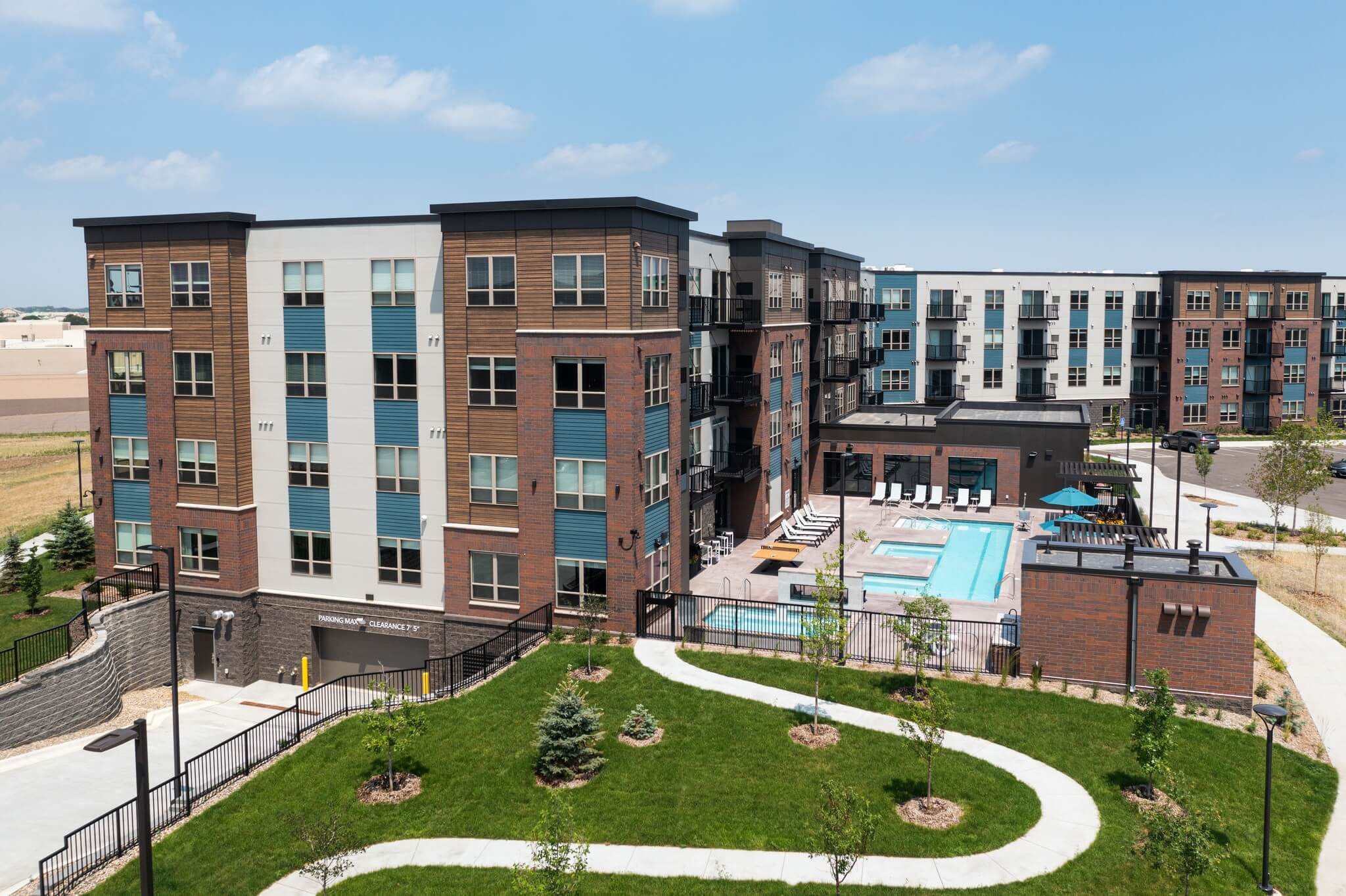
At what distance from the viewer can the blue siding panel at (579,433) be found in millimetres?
31609

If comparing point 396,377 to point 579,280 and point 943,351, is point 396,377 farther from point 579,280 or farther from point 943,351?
point 943,351

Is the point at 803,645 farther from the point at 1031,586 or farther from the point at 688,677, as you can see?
the point at 1031,586

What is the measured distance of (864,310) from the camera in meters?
65.6

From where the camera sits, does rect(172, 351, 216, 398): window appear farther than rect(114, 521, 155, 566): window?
No

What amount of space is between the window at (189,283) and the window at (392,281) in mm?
6669

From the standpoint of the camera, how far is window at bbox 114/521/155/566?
37719 mm

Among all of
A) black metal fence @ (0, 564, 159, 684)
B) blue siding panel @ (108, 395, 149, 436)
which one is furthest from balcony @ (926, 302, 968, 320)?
black metal fence @ (0, 564, 159, 684)

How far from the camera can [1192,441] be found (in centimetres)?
7775

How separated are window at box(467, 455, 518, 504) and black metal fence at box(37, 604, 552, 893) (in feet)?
13.0

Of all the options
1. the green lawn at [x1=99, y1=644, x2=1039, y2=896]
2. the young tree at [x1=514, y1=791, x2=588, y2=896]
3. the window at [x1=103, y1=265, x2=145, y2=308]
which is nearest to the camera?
Result: the young tree at [x1=514, y1=791, x2=588, y2=896]

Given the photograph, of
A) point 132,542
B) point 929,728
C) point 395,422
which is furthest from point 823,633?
point 132,542

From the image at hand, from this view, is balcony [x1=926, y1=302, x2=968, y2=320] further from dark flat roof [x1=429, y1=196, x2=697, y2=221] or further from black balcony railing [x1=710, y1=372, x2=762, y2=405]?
dark flat roof [x1=429, y1=196, x2=697, y2=221]

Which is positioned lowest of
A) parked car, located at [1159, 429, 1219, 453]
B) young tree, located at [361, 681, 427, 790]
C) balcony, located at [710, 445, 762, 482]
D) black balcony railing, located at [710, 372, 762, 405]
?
young tree, located at [361, 681, 427, 790]

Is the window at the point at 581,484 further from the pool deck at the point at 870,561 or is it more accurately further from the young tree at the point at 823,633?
the young tree at the point at 823,633
